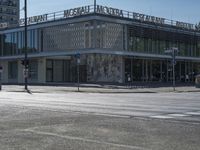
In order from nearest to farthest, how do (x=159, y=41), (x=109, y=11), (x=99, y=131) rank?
(x=99, y=131) < (x=109, y=11) < (x=159, y=41)

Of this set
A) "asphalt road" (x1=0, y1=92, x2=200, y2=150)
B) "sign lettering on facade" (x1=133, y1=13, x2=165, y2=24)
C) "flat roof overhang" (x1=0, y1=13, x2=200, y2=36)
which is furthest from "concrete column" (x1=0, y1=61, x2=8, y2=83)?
"asphalt road" (x1=0, y1=92, x2=200, y2=150)

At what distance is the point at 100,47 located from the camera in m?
61.7

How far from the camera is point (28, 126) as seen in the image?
15.2m

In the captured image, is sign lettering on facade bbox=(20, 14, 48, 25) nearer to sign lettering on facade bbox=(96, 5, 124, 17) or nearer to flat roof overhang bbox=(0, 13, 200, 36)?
flat roof overhang bbox=(0, 13, 200, 36)

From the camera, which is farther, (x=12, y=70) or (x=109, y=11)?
(x=12, y=70)

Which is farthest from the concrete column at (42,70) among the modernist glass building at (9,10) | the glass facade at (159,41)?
the modernist glass building at (9,10)

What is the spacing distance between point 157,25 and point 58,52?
559 inches

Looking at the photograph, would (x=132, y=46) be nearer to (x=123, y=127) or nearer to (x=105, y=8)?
(x=105, y=8)

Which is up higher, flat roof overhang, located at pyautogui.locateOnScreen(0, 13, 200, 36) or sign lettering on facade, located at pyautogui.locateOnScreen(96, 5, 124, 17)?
sign lettering on facade, located at pyautogui.locateOnScreen(96, 5, 124, 17)

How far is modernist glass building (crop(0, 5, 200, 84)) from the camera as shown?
6269 cm

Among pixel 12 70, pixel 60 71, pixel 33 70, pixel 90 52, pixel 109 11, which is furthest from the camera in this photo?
pixel 12 70

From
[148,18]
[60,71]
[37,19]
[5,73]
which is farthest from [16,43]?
[148,18]

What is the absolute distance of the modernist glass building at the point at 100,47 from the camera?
2468 inches

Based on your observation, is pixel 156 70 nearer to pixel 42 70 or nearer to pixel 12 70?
pixel 42 70
